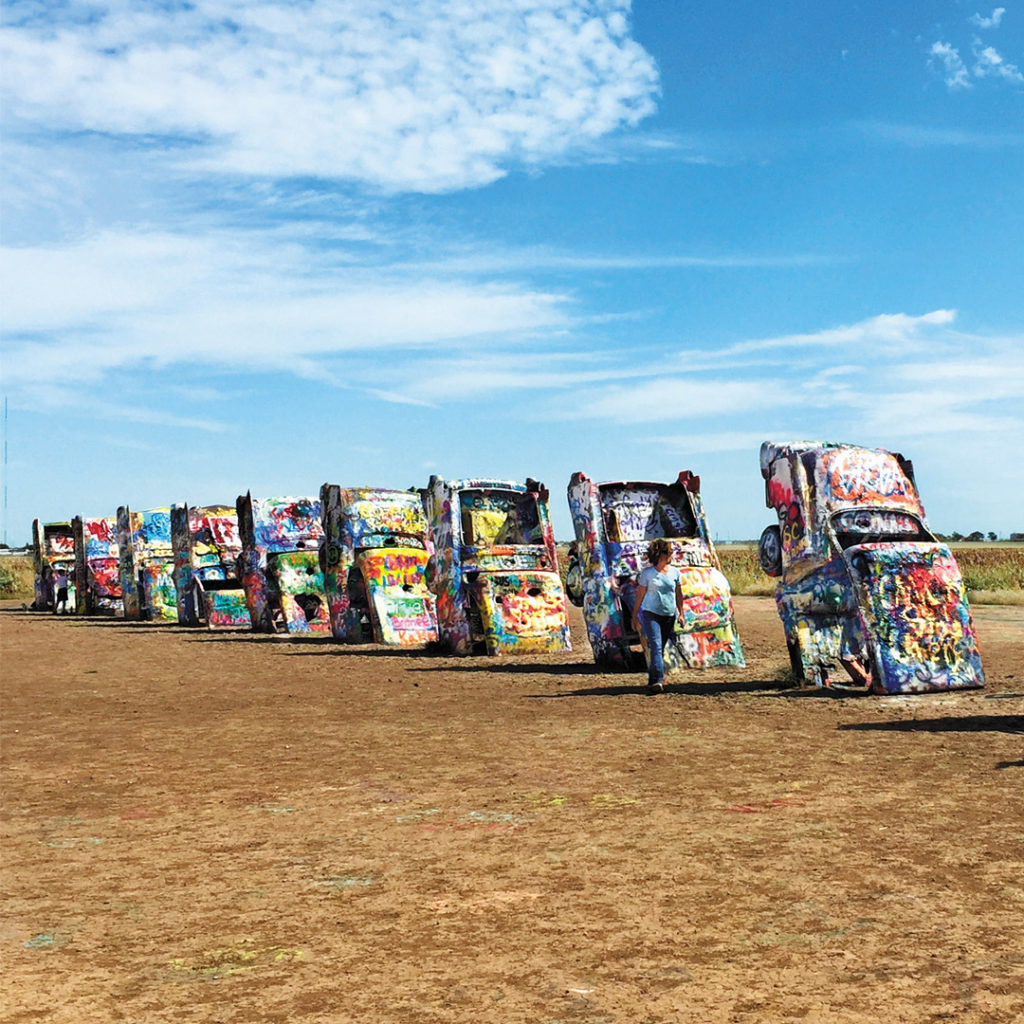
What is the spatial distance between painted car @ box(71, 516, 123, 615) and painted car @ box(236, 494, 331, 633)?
13043 mm

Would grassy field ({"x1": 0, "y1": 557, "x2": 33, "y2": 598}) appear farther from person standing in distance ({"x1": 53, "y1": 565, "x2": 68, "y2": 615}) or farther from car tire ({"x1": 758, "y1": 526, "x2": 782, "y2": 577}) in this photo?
car tire ({"x1": 758, "y1": 526, "x2": 782, "y2": 577})

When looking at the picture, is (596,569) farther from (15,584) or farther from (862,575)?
(15,584)

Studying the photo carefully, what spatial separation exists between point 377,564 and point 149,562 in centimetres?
1498

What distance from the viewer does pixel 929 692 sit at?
1258 cm

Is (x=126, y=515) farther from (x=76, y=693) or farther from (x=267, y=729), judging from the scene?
(x=267, y=729)

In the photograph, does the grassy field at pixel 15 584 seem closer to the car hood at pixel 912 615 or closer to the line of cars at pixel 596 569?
the line of cars at pixel 596 569

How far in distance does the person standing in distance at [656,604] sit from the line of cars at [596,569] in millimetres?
1325

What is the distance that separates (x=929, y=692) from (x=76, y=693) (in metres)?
9.41

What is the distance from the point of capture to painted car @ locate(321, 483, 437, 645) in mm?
21906

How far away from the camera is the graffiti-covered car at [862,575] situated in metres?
12.5

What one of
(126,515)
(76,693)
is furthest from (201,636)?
(76,693)

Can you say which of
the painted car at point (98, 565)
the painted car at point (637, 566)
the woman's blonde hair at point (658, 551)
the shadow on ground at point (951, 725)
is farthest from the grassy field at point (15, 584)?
the shadow on ground at point (951, 725)

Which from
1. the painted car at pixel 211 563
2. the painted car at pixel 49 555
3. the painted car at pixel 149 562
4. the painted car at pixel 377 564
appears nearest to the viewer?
the painted car at pixel 377 564

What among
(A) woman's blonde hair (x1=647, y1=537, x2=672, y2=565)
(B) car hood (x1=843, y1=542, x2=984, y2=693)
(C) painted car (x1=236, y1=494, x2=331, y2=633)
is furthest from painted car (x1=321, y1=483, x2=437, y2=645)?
(B) car hood (x1=843, y1=542, x2=984, y2=693)
